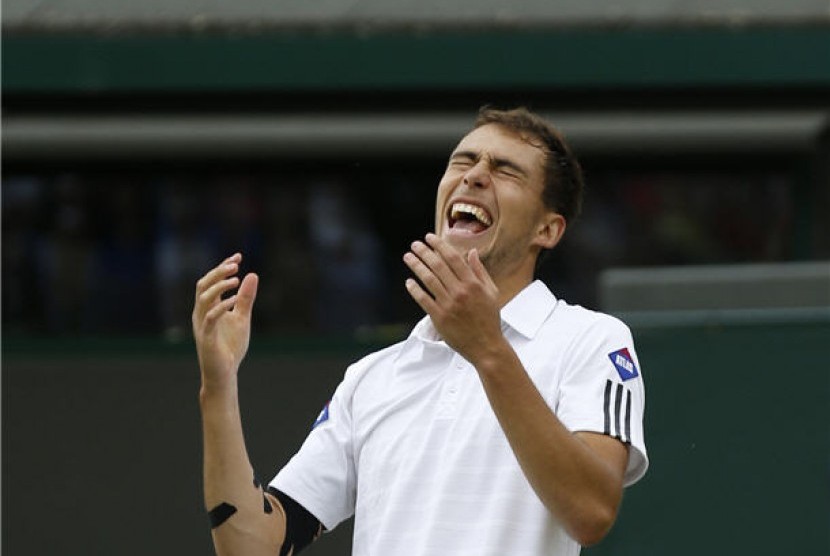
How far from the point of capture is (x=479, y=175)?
3359 mm

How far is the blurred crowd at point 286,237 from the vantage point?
847 cm

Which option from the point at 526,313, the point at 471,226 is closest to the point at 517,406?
the point at 526,313

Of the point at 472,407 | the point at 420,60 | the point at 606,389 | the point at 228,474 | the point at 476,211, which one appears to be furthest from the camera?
the point at 420,60

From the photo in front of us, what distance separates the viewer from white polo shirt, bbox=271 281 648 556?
3039 mm

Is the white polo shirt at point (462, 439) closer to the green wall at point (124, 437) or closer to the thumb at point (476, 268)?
the thumb at point (476, 268)

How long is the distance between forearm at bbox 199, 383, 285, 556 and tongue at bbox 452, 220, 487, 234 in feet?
1.81

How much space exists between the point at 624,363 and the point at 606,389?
107 mm

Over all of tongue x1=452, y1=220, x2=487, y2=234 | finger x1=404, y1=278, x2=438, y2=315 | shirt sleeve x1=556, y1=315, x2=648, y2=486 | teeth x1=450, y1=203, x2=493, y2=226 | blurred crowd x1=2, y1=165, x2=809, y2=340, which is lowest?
blurred crowd x1=2, y1=165, x2=809, y2=340

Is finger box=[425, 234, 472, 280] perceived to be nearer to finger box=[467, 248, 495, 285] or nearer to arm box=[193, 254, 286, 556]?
finger box=[467, 248, 495, 285]

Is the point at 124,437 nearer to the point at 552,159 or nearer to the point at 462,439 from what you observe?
the point at 552,159

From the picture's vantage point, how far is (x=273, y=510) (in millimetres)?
3346

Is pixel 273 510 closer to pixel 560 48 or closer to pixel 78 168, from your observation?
pixel 560 48

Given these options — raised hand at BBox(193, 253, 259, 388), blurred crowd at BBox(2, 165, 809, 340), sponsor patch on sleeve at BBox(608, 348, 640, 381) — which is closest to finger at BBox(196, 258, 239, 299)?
raised hand at BBox(193, 253, 259, 388)

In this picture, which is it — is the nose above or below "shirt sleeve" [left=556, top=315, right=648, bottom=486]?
above
